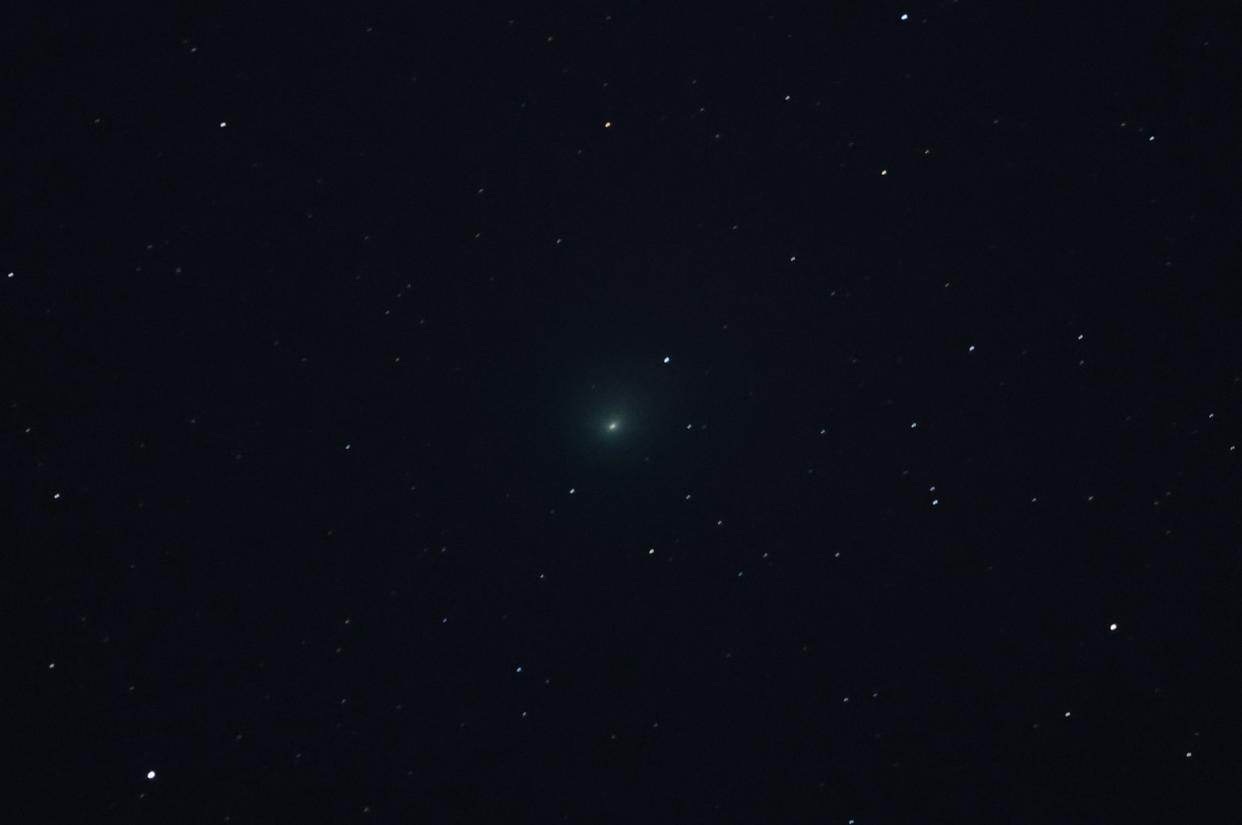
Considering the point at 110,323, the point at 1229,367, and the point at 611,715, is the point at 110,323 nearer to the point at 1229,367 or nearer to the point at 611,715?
the point at 611,715

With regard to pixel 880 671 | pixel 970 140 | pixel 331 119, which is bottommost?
pixel 880 671

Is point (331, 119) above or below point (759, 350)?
above

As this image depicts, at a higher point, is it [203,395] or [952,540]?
[203,395]

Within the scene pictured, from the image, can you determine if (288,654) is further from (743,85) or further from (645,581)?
(743,85)


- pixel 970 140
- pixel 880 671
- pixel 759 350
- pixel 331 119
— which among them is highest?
pixel 331 119

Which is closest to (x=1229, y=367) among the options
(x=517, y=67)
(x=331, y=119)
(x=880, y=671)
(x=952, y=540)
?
(x=952, y=540)

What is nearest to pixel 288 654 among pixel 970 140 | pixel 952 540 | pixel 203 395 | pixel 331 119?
pixel 203 395

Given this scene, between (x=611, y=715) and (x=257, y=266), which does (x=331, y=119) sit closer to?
(x=257, y=266)
